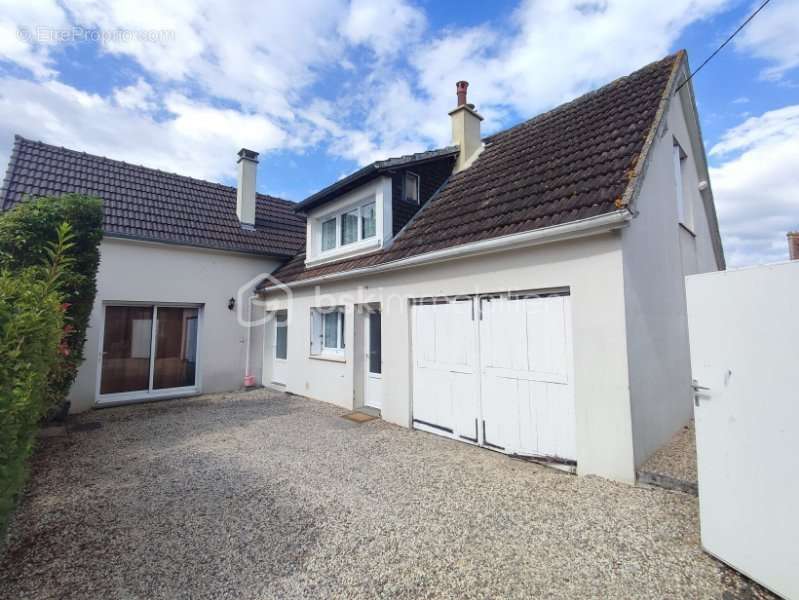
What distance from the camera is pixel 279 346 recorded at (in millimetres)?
11508

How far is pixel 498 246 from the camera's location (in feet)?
17.7

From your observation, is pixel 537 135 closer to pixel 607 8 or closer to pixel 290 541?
pixel 607 8

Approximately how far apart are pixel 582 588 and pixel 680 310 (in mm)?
5300

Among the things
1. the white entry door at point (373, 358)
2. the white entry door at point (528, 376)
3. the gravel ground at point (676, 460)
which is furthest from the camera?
the white entry door at point (373, 358)

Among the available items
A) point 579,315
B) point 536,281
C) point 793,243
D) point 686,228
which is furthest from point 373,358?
point 793,243

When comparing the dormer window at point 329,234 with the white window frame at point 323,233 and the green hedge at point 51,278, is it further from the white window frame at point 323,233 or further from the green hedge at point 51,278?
the green hedge at point 51,278

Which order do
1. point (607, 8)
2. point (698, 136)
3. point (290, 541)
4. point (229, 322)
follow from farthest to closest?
point (229, 322)
point (698, 136)
point (607, 8)
point (290, 541)

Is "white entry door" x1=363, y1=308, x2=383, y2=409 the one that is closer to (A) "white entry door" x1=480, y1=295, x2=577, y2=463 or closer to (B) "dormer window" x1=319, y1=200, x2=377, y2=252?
(B) "dormer window" x1=319, y1=200, x2=377, y2=252

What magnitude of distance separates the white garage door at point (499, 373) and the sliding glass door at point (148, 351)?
7.59 m

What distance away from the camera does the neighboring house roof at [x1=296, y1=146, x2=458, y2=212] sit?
8266mm

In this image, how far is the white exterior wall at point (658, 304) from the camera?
4461 millimetres

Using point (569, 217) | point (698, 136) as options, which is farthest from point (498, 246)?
point (698, 136)

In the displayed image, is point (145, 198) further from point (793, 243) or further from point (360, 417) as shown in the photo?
point (793, 243)

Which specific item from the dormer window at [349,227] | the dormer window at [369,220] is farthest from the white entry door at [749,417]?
the dormer window at [349,227]
